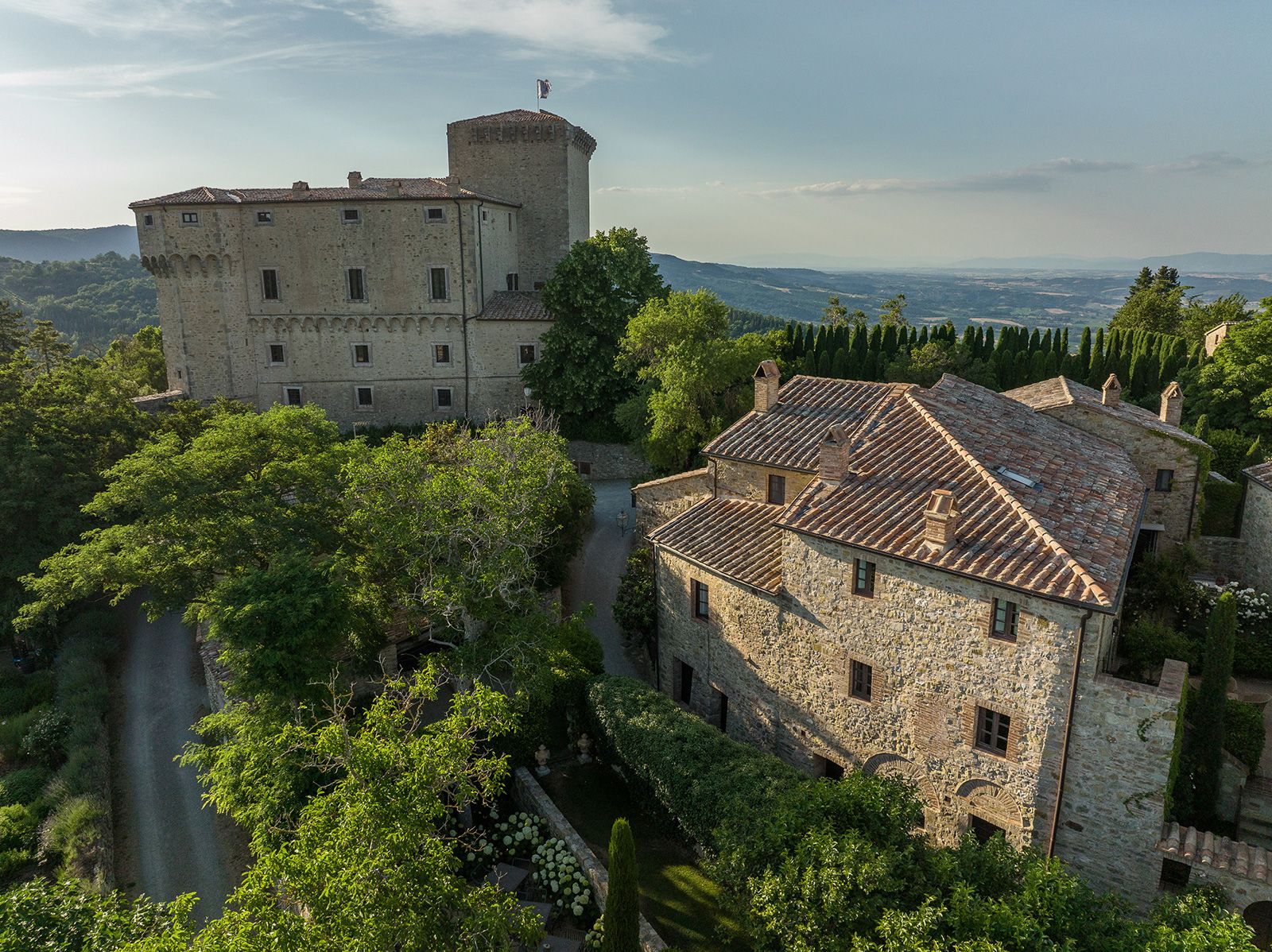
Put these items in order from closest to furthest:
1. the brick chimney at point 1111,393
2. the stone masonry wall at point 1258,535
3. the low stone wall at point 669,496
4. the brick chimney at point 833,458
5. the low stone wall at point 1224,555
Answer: the brick chimney at point 833,458 < the stone masonry wall at point 1258,535 < the brick chimney at point 1111,393 < the low stone wall at point 1224,555 < the low stone wall at point 669,496

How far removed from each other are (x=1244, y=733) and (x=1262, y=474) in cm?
1294

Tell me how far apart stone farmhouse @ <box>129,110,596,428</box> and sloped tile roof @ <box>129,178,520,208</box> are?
0.12 metres

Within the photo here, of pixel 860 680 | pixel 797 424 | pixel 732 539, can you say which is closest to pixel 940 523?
pixel 860 680

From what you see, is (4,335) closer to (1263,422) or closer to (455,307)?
(455,307)

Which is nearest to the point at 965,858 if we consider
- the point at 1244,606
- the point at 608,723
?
the point at 608,723

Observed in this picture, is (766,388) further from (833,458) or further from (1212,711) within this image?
(1212,711)

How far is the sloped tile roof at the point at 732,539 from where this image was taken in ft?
73.7

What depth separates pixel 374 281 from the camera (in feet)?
155

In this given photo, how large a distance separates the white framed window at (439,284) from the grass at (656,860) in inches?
1300

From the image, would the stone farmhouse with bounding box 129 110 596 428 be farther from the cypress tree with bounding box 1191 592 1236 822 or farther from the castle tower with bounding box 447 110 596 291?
the cypress tree with bounding box 1191 592 1236 822

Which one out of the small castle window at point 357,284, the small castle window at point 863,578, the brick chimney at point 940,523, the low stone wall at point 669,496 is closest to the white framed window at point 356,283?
the small castle window at point 357,284

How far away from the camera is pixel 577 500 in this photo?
32.7m

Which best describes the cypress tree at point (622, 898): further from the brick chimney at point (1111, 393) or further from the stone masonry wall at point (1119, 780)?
the brick chimney at point (1111, 393)

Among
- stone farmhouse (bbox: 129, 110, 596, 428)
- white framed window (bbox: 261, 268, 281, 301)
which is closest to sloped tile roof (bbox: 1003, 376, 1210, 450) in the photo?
stone farmhouse (bbox: 129, 110, 596, 428)
